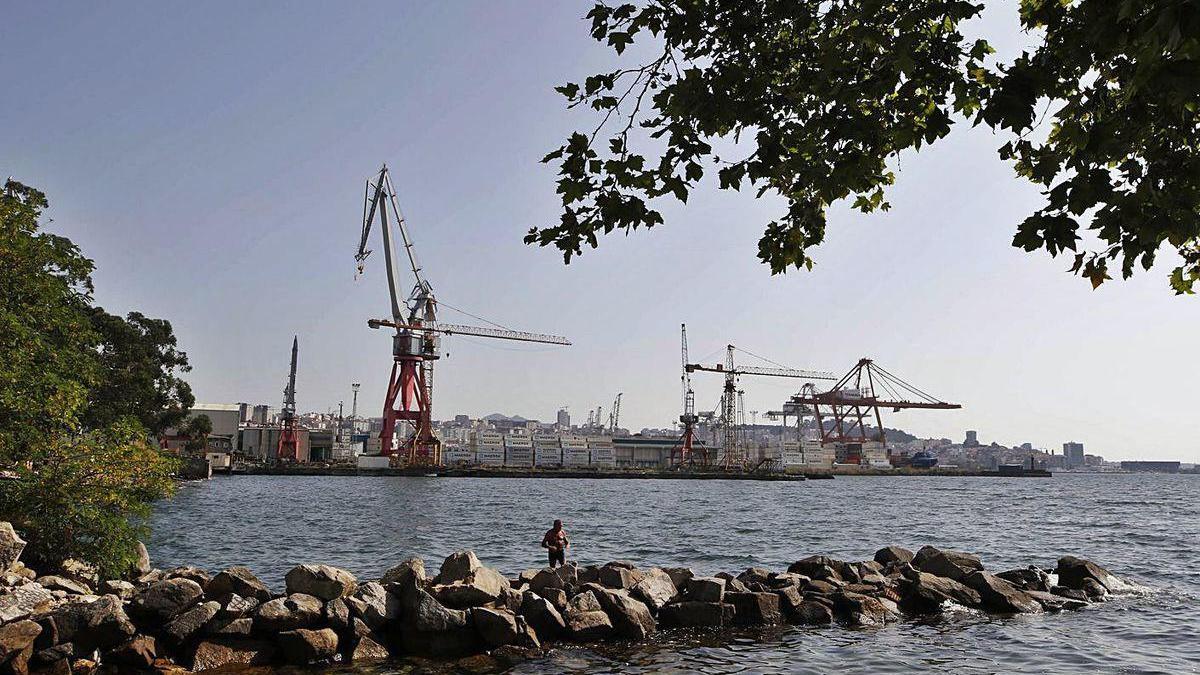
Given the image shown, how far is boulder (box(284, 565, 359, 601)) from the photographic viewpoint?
→ 15.0 meters

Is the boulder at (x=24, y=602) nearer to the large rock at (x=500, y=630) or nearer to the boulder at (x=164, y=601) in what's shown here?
the boulder at (x=164, y=601)

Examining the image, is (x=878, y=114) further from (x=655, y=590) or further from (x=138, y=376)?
(x=138, y=376)

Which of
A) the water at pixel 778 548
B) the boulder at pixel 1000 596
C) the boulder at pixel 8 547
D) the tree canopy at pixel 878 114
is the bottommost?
the water at pixel 778 548

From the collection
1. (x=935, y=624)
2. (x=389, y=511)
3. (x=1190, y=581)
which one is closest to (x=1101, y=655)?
(x=935, y=624)

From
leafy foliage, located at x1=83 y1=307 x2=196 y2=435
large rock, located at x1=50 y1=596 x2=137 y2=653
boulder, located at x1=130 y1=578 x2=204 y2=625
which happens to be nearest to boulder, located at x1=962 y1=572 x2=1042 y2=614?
boulder, located at x1=130 y1=578 x2=204 y2=625

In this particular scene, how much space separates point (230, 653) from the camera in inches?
513

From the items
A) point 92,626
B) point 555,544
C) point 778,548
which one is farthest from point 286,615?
point 778,548

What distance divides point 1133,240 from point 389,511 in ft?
164

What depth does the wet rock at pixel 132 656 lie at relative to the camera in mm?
12523

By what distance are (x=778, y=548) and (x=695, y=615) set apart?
1618 cm

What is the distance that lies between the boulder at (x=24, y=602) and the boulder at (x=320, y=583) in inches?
148

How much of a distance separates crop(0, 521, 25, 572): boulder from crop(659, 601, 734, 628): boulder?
1143 centimetres

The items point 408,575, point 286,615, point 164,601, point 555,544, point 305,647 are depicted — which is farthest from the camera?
point 555,544

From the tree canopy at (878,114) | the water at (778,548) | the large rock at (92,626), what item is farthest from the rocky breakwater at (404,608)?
the tree canopy at (878,114)
